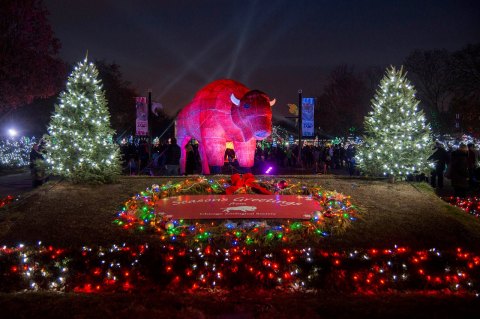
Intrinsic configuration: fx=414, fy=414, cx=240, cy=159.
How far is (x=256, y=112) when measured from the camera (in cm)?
1241

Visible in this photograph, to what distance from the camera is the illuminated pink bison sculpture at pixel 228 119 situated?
1251cm

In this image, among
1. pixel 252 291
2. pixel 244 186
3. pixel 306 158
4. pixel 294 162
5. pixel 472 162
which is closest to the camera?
pixel 252 291

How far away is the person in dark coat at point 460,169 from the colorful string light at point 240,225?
15.9ft

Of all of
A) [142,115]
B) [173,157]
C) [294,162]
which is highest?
[142,115]

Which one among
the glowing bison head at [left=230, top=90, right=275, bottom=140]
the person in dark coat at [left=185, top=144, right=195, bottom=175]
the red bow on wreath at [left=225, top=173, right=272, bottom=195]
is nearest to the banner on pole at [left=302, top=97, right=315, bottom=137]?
the person in dark coat at [left=185, top=144, right=195, bottom=175]

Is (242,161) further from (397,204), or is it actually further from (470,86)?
(470,86)

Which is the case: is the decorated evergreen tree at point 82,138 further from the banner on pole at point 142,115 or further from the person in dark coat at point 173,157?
the banner on pole at point 142,115

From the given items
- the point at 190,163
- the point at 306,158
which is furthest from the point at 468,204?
the point at 306,158

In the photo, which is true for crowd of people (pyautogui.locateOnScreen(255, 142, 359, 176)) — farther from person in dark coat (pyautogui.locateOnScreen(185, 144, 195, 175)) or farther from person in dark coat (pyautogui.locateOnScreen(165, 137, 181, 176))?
person in dark coat (pyautogui.locateOnScreen(185, 144, 195, 175))

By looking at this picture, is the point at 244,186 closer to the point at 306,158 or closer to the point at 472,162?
→ the point at 472,162

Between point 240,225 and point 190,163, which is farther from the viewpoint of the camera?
point 190,163

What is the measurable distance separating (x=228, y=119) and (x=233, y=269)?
7.85 metres

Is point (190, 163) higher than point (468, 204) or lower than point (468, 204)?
higher

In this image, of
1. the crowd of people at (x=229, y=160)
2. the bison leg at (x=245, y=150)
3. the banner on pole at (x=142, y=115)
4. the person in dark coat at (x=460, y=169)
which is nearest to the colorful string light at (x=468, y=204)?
the person in dark coat at (x=460, y=169)
